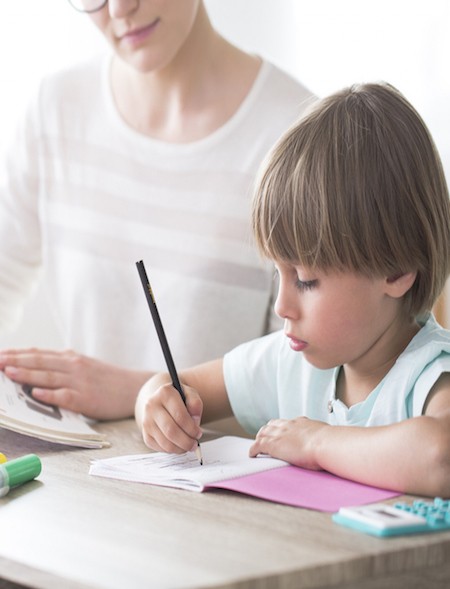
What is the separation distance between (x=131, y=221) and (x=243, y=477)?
30.4 inches

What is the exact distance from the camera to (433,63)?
6.81 feet

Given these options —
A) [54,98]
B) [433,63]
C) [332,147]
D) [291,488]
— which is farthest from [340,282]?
[433,63]

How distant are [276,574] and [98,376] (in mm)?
Result: 758

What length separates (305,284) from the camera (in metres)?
1.16

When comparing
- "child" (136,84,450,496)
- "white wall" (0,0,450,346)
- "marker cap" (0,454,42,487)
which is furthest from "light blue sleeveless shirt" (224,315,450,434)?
"white wall" (0,0,450,346)

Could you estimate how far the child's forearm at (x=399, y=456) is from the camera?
→ 0.96m

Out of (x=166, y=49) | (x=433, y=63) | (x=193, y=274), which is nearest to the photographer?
(x=166, y=49)

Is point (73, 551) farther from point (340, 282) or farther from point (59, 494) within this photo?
point (340, 282)

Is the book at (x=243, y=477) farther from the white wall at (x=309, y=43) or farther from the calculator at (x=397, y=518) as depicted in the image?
the white wall at (x=309, y=43)

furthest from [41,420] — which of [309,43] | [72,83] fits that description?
[309,43]

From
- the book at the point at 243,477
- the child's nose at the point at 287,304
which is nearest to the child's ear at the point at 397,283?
the child's nose at the point at 287,304

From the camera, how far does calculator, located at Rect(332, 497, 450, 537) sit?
829 millimetres

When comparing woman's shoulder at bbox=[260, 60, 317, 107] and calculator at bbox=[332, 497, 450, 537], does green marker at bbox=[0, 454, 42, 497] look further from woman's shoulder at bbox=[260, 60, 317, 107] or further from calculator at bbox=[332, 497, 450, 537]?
woman's shoulder at bbox=[260, 60, 317, 107]

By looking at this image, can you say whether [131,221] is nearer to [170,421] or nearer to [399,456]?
[170,421]
